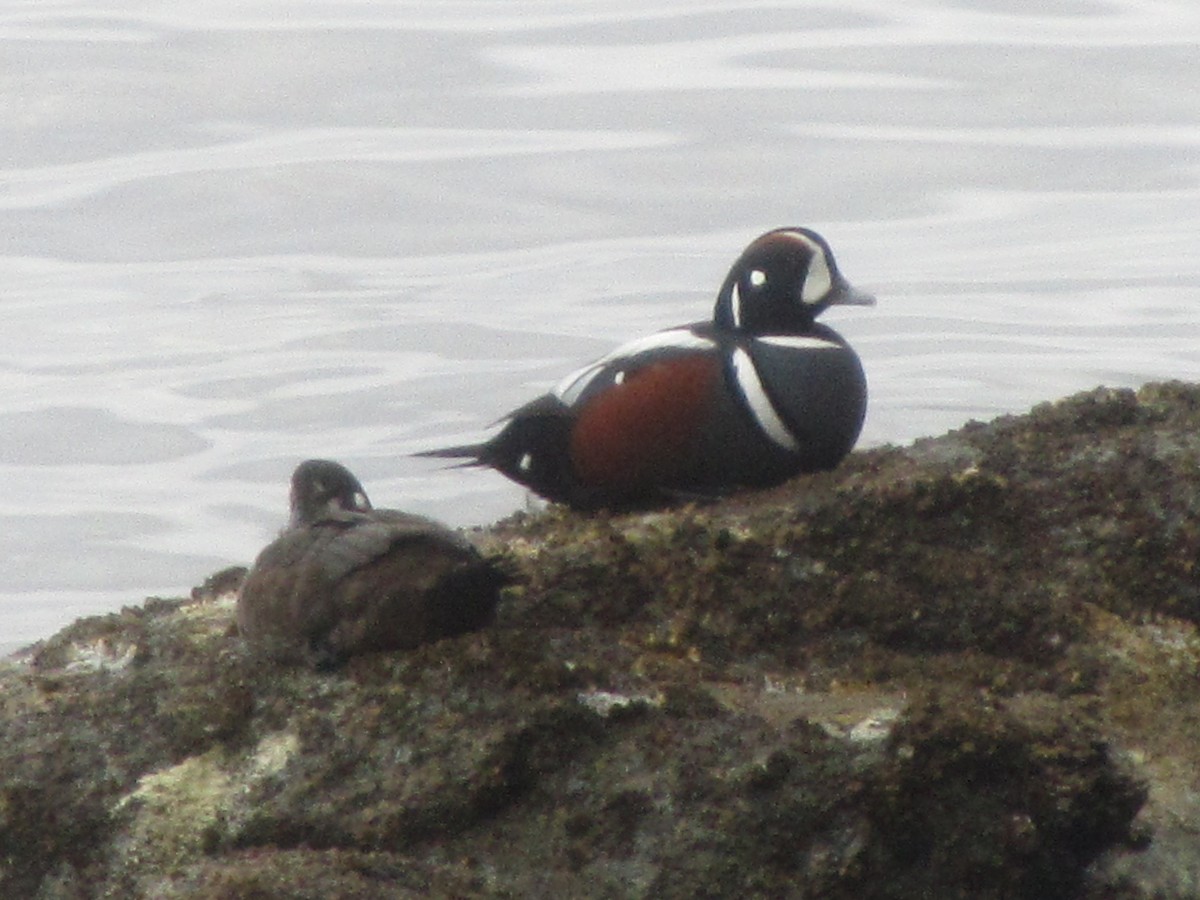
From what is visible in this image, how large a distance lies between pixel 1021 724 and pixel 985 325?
48.0ft

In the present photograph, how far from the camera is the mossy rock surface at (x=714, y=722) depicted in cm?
360

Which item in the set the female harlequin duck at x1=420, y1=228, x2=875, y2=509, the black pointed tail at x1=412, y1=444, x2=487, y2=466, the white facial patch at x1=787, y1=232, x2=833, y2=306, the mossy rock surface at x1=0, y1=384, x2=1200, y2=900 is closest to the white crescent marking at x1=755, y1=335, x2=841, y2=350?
the female harlequin duck at x1=420, y1=228, x2=875, y2=509

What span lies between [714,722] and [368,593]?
735 millimetres

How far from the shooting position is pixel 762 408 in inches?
225

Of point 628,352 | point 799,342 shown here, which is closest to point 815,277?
point 799,342

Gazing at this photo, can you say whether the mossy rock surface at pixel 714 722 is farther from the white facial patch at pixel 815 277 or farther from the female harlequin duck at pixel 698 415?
the white facial patch at pixel 815 277

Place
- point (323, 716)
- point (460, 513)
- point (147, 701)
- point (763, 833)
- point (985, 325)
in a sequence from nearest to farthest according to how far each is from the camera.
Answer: point (763, 833) < point (323, 716) < point (147, 701) < point (460, 513) < point (985, 325)

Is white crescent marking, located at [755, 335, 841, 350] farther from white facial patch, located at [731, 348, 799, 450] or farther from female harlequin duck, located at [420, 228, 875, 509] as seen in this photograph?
white facial patch, located at [731, 348, 799, 450]

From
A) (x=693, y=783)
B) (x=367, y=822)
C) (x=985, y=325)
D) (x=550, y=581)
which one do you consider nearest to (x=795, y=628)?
(x=550, y=581)

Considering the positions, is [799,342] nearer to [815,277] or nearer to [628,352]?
[815,277]

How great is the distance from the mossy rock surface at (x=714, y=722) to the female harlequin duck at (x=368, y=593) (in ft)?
0.17

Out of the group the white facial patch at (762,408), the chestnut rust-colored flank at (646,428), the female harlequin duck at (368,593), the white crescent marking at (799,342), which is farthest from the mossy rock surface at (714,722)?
the white crescent marking at (799,342)

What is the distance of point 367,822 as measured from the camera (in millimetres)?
3719

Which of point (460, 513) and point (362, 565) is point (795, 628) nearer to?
point (362, 565)
